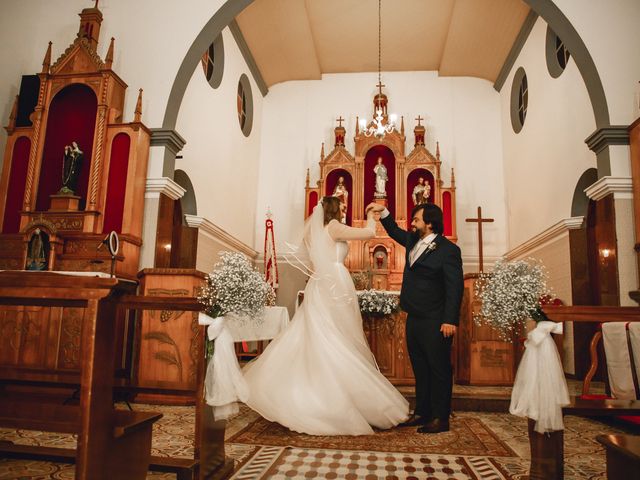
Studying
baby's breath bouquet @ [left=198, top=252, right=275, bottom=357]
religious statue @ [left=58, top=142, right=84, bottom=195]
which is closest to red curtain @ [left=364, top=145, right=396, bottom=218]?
religious statue @ [left=58, top=142, right=84, bottom=195]

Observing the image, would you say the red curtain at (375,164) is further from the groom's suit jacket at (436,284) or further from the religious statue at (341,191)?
the groom's suit jacket at (436,284)

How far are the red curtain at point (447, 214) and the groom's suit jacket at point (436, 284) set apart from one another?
568 cm

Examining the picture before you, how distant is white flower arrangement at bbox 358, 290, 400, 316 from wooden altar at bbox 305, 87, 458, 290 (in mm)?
3482

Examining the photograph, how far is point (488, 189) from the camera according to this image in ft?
34.1

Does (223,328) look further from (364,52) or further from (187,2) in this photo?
(364,52)

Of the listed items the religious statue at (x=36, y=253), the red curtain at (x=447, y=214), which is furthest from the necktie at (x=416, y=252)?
the red curtain at (x=447, y=214)

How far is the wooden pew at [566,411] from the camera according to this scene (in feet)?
8.17

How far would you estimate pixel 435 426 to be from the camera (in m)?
3.70

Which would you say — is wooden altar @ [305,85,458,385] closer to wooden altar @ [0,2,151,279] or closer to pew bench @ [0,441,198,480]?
wooden altar @ [0,2,151,279]

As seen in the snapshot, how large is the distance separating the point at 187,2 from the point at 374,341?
182 inches

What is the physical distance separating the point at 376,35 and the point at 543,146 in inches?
155

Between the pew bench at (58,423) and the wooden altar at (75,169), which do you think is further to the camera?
the wooden altar at (75,169)

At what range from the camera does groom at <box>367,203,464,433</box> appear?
3.76m

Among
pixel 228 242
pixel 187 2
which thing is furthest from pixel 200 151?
pixel 187 2
